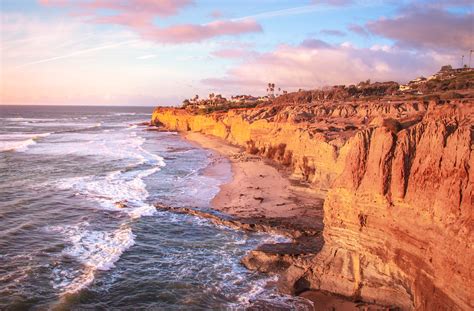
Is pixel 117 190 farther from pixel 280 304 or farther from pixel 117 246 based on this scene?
pixel 280 304

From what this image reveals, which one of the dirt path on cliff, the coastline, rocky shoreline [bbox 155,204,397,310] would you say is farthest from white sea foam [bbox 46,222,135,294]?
the dirt path on cliff

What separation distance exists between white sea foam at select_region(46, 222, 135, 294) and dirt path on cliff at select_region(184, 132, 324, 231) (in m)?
7.13

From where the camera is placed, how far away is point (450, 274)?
10672 millimetres

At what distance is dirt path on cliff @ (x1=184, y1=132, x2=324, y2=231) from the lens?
24031 mm

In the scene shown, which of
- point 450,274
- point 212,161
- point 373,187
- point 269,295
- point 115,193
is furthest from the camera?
point 212,161

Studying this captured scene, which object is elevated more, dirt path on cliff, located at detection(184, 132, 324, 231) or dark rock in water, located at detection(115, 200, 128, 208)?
dirt path on cliff, located at detection(184, 132, 324, 231)

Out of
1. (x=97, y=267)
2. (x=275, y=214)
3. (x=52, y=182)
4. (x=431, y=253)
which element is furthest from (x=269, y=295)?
(x=52, y=182)

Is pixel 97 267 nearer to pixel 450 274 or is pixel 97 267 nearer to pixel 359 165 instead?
pixel 359 165

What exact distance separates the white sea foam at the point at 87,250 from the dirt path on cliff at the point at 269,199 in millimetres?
7129

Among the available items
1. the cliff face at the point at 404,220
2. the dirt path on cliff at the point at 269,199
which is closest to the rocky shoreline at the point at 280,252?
the cliff face at the point at 404,220

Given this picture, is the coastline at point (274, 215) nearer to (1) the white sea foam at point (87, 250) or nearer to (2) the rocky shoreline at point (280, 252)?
(2) the rocky shoreline at point (280, 252)

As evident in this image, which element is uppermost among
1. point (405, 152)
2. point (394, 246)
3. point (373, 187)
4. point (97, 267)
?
point (405, 152)

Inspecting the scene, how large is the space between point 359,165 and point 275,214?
1107 cm

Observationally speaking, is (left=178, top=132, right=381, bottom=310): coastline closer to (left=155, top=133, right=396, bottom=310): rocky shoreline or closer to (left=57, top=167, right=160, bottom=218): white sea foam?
(left=155, top=133, right=396, bottom=310): rocky shoreline
